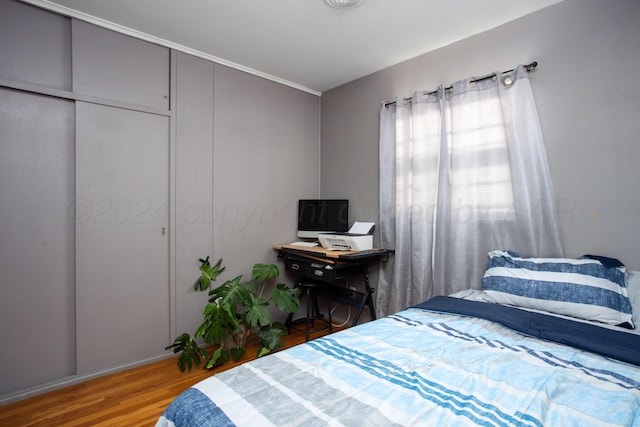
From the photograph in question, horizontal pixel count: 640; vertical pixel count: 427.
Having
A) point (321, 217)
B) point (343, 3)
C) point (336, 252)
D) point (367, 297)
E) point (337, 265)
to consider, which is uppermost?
point (343, 3)

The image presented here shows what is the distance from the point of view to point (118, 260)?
7.89ft

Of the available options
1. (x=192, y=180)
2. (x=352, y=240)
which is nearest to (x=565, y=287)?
(x=352, y=240)

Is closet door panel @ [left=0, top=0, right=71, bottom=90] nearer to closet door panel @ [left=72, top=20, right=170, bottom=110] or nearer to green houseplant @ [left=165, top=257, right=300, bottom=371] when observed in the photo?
closet door panel @ [left=72, top=20, right=170, bottom=110]

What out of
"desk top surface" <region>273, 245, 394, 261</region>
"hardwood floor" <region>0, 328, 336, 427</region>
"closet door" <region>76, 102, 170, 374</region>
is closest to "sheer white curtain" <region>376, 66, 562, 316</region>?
"desk top surface" <region>273, 245, 394, 261</region>

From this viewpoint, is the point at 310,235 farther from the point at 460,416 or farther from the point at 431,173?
the point at 460,416

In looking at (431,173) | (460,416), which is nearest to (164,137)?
(431,173)

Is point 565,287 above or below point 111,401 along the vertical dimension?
above

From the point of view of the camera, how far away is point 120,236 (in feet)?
7.92

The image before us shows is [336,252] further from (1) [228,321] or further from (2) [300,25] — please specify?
(2) [300,25]

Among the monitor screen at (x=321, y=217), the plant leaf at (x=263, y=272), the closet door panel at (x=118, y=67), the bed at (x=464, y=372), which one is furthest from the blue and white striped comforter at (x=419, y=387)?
the closet door panel at (x=118, y=67)

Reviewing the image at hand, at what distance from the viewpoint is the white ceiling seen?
6.84 feet

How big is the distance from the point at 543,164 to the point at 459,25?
1.19m

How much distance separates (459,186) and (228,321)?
7.09 ft

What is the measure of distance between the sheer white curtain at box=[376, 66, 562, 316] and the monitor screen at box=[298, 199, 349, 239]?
0.45m
